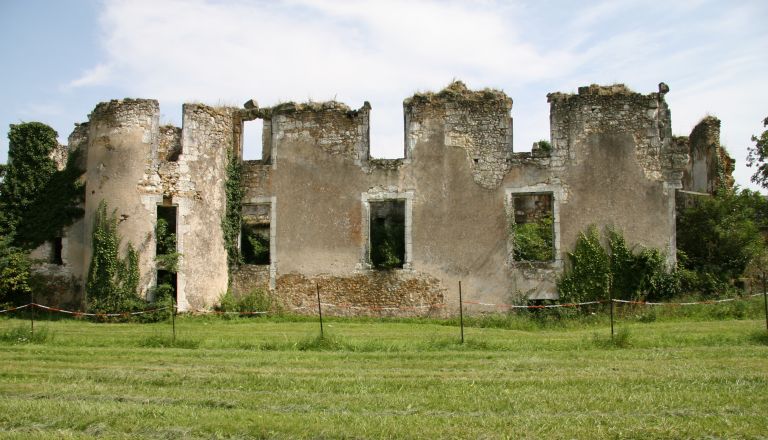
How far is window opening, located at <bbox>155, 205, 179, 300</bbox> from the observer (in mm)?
17812

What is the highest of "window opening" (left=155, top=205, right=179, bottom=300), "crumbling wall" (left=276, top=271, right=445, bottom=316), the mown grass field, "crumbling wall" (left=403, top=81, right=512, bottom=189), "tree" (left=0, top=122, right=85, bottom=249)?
"crumbling wall" (left=403, top=81, right=512, bottom=189)

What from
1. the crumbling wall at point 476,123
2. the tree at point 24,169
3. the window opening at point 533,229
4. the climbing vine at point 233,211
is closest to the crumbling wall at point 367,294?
the climbing vine at point 233,211

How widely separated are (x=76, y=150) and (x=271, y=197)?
244 inches

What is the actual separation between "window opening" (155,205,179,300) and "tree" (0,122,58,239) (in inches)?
177

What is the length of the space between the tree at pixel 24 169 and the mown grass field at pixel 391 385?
7639 millimetres

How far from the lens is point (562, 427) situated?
21.9ft

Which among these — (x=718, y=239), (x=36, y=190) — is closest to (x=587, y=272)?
(x=718, y=239)

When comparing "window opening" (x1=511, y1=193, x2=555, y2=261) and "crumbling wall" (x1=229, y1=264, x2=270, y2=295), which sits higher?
"window opening" (x1=511, y1=193, x2=555, y2=261)

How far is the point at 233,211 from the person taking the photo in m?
20.2

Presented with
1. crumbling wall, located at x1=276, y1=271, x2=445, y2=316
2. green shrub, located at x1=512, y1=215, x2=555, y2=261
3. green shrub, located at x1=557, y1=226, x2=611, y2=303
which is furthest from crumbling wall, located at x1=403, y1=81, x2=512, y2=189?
crumbling wall, located at x1=276, y1=271, x2=445, y2=316

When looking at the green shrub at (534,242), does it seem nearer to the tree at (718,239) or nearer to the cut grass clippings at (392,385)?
the tree at (718,239)

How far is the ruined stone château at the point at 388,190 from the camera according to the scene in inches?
720

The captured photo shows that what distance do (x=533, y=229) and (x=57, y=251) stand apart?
1414cm

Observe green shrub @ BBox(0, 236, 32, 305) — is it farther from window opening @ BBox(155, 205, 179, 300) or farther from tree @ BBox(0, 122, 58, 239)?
window opening @ BBox(155, 205, 179, 300)
